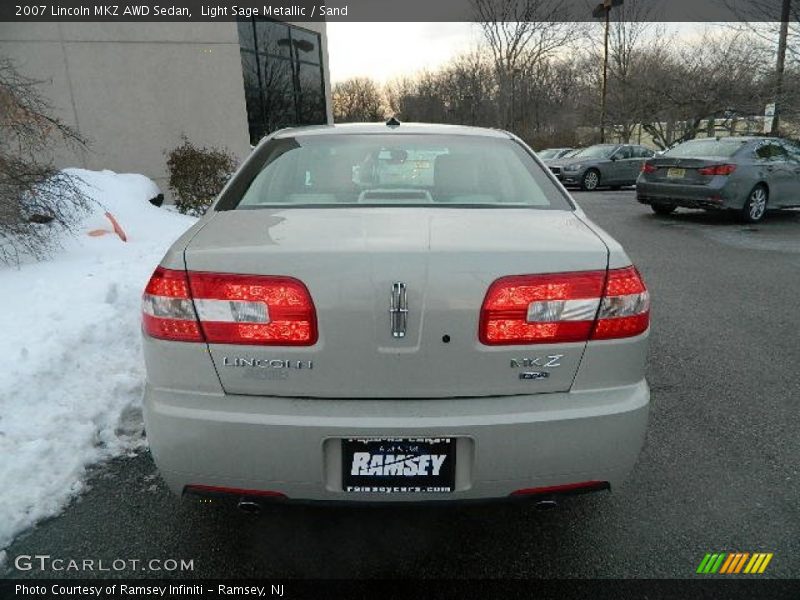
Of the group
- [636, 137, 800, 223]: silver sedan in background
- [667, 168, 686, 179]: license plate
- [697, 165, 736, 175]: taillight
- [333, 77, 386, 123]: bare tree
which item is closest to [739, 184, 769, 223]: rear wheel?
[636, 137, 800, 223]: silver sedan in background

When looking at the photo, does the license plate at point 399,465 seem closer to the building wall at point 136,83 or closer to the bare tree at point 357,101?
the building wall at point 136,83

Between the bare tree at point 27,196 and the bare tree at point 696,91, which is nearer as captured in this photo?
the bare tree at point 27,196

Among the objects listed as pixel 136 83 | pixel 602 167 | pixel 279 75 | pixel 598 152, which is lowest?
pixel 602 167

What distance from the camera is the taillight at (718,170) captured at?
966cm

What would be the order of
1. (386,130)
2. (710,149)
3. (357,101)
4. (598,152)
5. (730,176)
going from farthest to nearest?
1. (357,101)
2. (598,152)
3. (710,149)
4. (730,176)
5. (386,130)

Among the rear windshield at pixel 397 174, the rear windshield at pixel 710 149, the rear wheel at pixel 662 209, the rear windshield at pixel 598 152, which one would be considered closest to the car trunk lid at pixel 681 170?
the rear windshield at pixel 710 149

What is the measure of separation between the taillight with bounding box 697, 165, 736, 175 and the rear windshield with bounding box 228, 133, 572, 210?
8.30 m

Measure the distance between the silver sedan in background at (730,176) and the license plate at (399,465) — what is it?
968 centimetres

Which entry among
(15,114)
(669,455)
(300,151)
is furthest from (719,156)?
(15,114)

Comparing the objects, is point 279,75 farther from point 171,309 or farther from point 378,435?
point 378,435

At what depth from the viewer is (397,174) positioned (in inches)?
108

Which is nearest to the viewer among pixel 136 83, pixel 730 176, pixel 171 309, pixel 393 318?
pixel 393 318

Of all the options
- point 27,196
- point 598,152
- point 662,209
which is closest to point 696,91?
point 598,152

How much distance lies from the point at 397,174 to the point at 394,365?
1.25m
